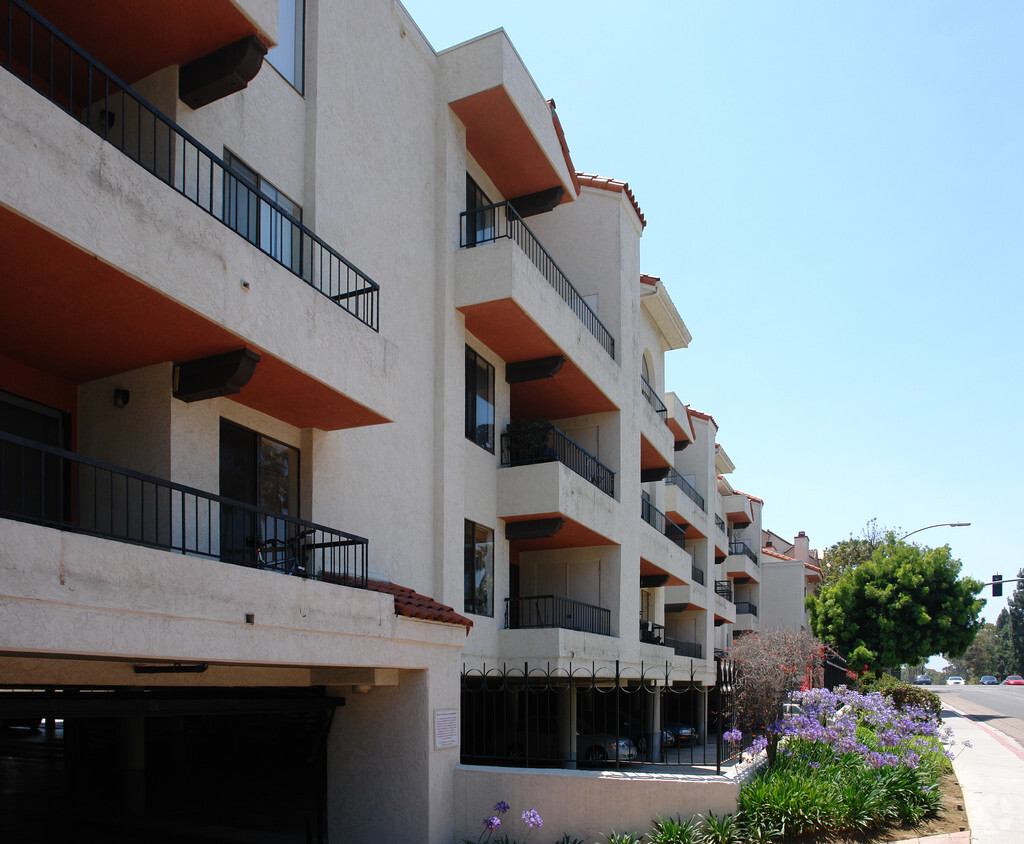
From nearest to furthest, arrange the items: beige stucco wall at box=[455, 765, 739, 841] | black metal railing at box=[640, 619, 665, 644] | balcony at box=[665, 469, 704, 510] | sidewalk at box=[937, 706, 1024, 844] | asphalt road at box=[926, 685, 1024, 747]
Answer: beige stucco wall at box=[455, 765, 739, 841]
sidewalk at box=[937, 706, 1024, 844]
black metal railing at box=[640, 619, 665, 644]
balcony at box=[665, 469, 704, 510]
asphalt road at box=[926, 685, 1024, 747]

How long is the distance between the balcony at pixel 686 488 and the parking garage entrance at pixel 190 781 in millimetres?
19404

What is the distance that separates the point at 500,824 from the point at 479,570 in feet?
19.0

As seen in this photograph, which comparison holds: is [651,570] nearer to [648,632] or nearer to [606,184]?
[648,632]

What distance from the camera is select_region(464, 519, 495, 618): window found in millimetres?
17031

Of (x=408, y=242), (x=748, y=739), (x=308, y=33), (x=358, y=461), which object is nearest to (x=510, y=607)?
(x=748, y=739)

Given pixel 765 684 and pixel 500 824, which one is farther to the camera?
pixel 765 684

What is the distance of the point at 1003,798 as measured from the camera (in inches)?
672

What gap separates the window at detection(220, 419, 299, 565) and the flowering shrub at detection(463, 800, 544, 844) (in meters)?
4.52

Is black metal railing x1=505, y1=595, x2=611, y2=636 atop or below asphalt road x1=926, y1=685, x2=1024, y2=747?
atop

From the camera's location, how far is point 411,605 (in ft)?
39.8

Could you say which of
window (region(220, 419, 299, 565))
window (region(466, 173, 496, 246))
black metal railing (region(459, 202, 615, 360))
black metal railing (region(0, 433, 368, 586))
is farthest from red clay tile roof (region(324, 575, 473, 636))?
window (region(466, 173, 496, 246))

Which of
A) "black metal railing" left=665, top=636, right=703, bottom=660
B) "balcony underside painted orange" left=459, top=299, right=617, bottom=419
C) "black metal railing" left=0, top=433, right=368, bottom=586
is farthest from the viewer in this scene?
"black metal railing" left=665, top=636, right=703, bottom=660

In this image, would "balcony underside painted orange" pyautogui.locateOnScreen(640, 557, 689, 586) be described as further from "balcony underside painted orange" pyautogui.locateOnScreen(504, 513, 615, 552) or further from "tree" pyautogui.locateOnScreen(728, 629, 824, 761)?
"balcony underside painted orange" pyautogui.locateOnScreen(504, 513, 615, 552)

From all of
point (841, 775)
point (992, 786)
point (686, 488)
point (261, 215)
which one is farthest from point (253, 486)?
point (686, 488)
